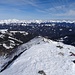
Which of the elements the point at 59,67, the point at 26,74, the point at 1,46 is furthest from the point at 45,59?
the point at 1,46

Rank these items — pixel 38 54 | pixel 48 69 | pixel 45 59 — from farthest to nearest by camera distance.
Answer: pixel 38 54 < pixel 45 59 < pixel 48 69

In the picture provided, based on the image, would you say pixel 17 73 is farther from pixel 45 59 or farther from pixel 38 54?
pixel 38 54

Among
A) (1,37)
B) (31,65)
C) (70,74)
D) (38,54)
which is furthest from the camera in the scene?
(1,37)

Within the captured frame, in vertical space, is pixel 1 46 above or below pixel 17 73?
below

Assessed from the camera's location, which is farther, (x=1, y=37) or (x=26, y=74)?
(x=1, y=37)

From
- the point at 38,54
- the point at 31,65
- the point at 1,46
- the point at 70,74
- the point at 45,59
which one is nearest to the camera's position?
the point at 70,74

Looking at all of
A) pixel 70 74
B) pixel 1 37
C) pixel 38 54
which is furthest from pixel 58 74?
pixel 1 37

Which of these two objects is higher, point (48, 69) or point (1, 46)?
point (48, 69)

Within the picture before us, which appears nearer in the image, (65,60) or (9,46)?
(65,60)

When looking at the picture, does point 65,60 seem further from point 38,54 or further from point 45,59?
point 38,54

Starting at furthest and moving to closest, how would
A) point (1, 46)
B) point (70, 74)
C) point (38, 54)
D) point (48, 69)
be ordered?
point (1, 46) < point (38, 54) < point (48, 69) < point (70, 74)
